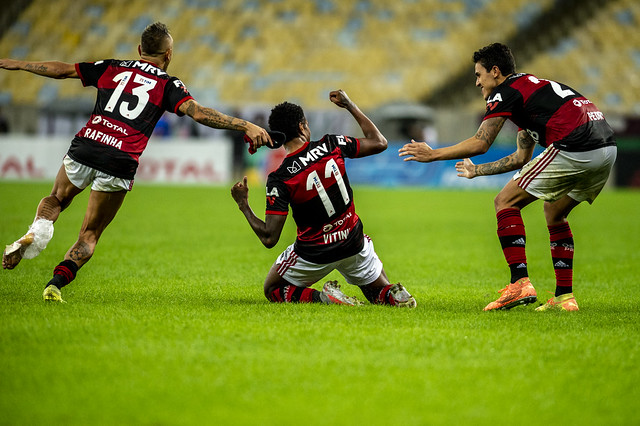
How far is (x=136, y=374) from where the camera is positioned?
3766 mm

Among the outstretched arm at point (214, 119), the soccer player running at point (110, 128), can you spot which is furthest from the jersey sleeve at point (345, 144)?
the soccer player running at point (110, 128)

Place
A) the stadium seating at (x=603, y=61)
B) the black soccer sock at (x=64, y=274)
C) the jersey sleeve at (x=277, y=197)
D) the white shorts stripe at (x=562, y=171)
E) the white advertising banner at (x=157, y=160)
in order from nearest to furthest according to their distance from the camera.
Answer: the jersey sleeve at (x=277, y=197)
the black soccer sock at (x=64, y=274)
the white shorts stripe at (x=562, y=171)
the white advertising banner at (x=157, y=160)
the stadium seating at (x=603, y=61)

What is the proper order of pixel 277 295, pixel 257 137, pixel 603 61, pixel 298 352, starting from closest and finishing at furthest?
pixel 298 352
pixel 257 137
pixel 277 295
pixel 603 61

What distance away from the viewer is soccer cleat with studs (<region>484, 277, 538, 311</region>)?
582 cm

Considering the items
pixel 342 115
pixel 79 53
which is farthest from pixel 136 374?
pixel 79 53

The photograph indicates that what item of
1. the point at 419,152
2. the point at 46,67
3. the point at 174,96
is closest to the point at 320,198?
the point at 419,152

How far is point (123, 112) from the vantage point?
19.5 feet

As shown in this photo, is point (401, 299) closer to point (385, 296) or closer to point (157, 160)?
point (385, 296)

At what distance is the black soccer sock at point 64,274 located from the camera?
227 inches

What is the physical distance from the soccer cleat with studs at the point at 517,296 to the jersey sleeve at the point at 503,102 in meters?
1.26

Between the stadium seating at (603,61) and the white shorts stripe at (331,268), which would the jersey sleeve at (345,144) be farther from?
the stadium seating at (603,61)

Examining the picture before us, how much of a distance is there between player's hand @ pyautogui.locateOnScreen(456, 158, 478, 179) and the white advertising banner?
21631 millimetres

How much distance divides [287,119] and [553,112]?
1993mm

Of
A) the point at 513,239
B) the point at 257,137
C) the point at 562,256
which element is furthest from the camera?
the point at 562,256
